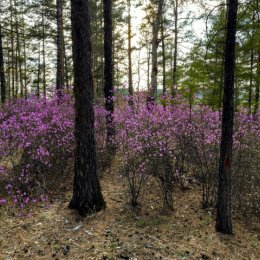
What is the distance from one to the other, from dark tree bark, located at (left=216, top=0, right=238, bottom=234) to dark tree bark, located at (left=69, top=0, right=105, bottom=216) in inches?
95.4

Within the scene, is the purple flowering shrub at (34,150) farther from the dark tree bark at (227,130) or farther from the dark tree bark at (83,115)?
the dark tree bark at (227,130)

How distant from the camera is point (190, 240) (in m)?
4.53

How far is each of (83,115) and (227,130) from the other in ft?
8.84

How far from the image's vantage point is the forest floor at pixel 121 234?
4.01 metres

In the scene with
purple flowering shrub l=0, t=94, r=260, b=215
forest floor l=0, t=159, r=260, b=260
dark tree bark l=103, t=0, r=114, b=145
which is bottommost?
forest floor l=0, t=159, r=260, b=260

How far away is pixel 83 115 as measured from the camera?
487 cm

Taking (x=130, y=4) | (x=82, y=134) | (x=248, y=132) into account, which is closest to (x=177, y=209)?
(x=82, y=134)

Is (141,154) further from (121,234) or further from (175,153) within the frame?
(121,234)

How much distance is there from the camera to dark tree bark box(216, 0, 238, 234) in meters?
4.37

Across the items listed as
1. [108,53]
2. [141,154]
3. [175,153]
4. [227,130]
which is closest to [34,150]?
[141,154]

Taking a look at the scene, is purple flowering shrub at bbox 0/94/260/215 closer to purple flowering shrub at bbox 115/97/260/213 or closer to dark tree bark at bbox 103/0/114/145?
purple flowering shrub at bbox 115/97/260/213

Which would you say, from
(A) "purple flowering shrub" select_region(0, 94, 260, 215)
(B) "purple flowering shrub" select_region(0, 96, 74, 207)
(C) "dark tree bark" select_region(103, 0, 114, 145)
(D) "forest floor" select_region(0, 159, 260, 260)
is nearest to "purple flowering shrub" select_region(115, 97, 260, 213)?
(A) "purple flowering shrub" select_region(0, 94, 260, 215)

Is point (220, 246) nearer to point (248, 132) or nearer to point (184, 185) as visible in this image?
point (184, 185)

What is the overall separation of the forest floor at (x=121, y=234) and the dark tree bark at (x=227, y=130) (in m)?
0.38
